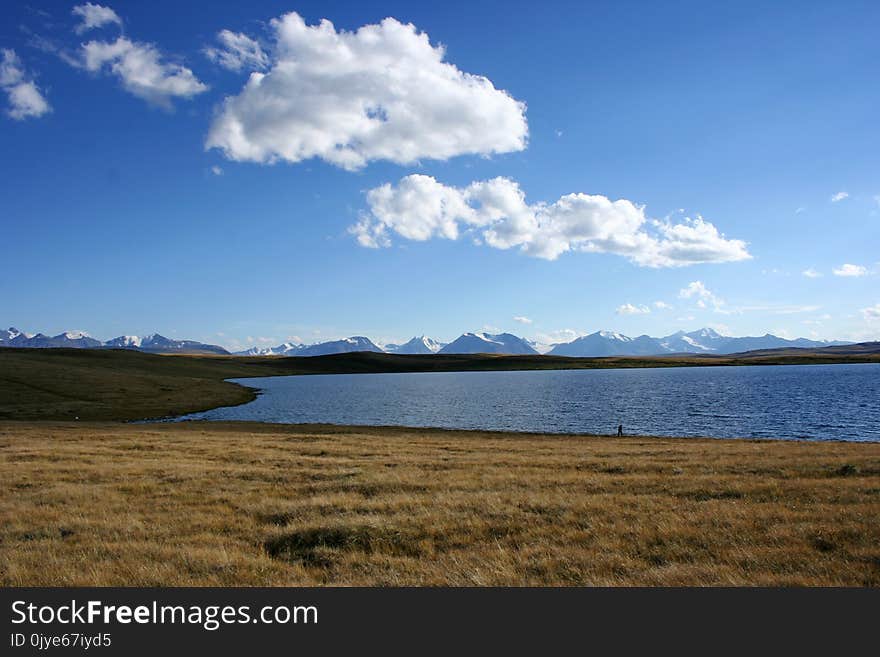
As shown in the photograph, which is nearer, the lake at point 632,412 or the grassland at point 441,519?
the grassland at point 441,519

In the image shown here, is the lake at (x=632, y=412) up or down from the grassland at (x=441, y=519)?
down

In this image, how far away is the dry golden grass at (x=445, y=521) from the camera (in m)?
11.1

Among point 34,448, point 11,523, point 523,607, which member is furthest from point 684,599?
point 34,448

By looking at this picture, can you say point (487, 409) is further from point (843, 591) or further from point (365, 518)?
point (843, 591)

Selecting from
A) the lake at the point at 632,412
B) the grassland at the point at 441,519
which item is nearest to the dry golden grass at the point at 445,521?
the grassland at the point at 441,519

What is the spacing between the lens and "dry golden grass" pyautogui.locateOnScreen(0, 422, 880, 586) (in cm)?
1107

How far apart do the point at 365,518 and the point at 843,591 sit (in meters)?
11.7

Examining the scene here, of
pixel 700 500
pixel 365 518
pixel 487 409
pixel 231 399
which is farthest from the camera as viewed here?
pixel 231 399

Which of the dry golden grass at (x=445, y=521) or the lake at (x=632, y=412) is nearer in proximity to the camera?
the dry golden grass at (x=445, y=521)

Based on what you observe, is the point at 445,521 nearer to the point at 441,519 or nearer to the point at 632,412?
the point at 441,519

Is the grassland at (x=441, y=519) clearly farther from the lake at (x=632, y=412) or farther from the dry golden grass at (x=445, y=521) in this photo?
the lake at (x=632, y=412)

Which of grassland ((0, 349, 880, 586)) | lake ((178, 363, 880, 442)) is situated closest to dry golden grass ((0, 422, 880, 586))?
grassland ((0, 349, 880, 586))

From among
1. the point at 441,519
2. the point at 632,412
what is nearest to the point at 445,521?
the point at 441,519

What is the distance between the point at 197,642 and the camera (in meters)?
8.00
